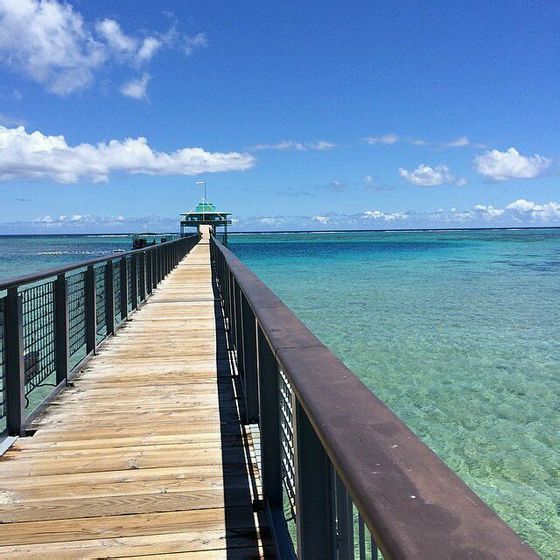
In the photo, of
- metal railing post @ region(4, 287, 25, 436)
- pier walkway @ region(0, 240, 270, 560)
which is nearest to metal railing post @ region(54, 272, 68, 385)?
pier walkway @ region(0, 240, 270, 560)

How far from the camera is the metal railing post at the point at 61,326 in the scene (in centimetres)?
463

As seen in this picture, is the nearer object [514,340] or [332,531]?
[332,531]

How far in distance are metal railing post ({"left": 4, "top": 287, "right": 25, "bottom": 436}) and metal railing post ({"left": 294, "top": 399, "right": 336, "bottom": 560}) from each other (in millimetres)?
2826

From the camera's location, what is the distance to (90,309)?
5.87 metres

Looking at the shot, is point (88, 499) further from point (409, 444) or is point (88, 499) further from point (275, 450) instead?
point (409, 444)

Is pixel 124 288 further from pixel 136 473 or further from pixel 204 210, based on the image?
pixel 204 210

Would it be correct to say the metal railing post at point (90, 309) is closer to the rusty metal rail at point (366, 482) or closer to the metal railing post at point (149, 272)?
the rusty metal rail at point (366, 482)

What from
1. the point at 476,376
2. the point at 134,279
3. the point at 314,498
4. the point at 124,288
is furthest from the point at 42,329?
the point at 476,376

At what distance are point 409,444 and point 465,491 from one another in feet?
0.55

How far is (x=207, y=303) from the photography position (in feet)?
35.1

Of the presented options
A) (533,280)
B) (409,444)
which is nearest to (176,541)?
(409,444)

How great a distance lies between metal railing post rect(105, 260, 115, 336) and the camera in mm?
6980

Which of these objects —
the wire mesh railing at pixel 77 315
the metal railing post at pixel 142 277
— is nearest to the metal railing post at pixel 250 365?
the wire mesh railing at pixel 77 315

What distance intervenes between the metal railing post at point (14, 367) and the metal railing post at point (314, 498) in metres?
2.83
